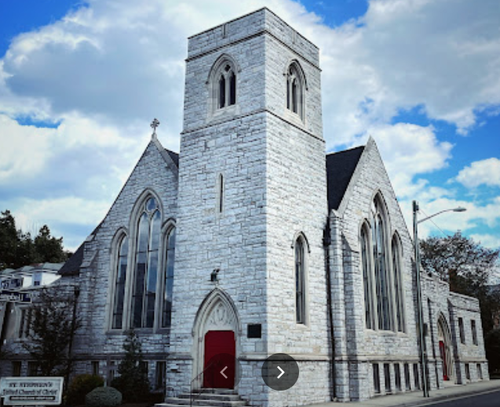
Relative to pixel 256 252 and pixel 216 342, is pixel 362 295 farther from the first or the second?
pixel 216 342

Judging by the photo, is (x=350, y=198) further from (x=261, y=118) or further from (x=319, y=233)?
(x=261, y=118)

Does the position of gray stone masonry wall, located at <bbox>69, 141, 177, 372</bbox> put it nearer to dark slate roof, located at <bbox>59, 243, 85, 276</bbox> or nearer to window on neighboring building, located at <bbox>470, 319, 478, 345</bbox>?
dark slate roof, located at <bbox>59, 243, 85, 276</bbox>

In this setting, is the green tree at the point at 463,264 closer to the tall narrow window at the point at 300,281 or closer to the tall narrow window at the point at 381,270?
the tall narrow window at the point at 381,270

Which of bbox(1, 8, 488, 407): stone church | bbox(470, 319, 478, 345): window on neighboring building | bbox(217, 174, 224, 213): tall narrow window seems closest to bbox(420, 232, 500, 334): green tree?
bbox(470, 319, 478, 345): window on neighboring building

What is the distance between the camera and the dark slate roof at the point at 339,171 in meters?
22.9

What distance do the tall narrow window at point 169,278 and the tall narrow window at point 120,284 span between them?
2555mm

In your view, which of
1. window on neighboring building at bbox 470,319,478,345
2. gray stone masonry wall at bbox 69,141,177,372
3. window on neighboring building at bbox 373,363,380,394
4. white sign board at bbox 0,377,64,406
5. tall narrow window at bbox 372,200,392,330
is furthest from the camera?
window on neighboring building at bbox 470,319,478,345

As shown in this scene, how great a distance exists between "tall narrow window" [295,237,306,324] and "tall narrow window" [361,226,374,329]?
4.58 m

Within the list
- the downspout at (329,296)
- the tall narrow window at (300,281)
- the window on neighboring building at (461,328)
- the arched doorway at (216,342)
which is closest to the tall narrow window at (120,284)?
the arched doorway at (216,342)

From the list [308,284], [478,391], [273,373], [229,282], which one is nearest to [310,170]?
[308,284]

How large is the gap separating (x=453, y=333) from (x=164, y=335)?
1733 centimetres

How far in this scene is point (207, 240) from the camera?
1894 cm

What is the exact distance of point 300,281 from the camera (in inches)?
755

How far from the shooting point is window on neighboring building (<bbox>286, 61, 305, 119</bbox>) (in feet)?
70.2
